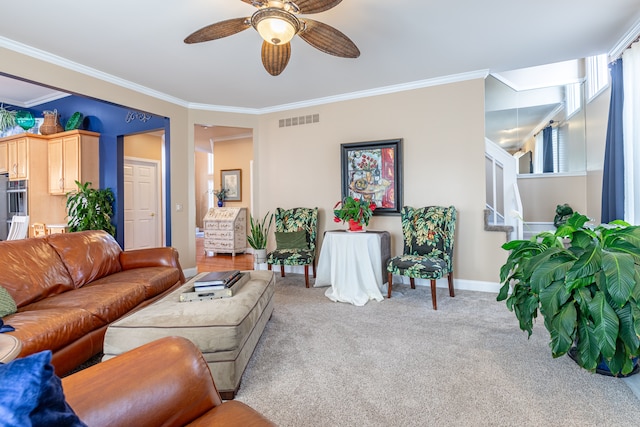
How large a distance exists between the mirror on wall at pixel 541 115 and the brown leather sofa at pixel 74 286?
18.7 ft

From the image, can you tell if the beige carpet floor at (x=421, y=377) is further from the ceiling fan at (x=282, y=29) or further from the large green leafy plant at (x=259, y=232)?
the ceiling fan at (x=282, y=29)

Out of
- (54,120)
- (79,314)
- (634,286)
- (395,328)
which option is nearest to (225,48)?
(79,314)

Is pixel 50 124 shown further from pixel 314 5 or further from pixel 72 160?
pixel 314 5

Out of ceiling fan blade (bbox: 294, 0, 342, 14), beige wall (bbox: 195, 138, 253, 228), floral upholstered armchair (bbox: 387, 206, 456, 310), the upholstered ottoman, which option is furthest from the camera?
beige wall (bbox: 195, 138, 253, 228)

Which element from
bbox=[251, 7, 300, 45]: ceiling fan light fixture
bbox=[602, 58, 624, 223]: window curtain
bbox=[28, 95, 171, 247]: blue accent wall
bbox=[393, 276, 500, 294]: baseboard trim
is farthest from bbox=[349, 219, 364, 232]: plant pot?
bbox=[28, 95, 171, 247]: blue accent wall

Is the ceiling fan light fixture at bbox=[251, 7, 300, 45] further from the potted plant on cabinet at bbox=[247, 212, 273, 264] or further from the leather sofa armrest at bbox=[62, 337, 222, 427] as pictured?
the potted plant on cabinet at bbox=[247, 212, 273, 264]

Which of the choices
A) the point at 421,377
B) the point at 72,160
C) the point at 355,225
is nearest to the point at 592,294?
the point at 421,377

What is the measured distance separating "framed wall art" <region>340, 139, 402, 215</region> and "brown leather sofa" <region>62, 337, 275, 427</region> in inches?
142

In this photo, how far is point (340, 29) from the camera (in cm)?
293

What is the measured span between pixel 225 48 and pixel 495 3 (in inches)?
95.3

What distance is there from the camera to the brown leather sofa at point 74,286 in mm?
1826

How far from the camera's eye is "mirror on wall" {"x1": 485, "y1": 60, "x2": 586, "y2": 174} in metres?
4.89

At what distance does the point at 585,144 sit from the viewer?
4.59 m

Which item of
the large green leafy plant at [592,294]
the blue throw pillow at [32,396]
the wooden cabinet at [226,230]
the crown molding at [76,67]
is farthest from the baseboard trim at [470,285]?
the crown molding at [76,67]
